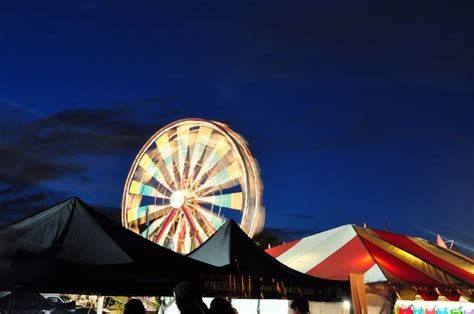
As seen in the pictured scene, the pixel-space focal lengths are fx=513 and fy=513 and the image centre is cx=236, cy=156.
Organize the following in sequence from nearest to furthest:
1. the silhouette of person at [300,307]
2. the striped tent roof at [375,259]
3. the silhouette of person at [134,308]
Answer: the silhouette of person at [134,308] → the silhouette of person at [300,307] → the striped tent roof at [375,259]

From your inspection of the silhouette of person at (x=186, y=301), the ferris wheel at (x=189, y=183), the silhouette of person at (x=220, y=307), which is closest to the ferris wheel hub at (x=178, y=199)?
the ferris wheel at (x=189, y=183)

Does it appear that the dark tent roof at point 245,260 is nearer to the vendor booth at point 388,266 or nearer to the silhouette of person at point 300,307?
the silhouette of person at point 300,307

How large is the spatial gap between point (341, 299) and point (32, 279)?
5.50 m

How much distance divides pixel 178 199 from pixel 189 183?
0.76 meters

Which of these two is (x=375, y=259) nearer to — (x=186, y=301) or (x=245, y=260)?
(x=245, y=260)

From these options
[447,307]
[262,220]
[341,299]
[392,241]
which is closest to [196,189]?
[262,220]

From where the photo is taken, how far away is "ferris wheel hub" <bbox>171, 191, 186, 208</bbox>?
787 inches

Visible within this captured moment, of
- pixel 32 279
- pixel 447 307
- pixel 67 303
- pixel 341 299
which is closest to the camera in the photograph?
pixel 32 279

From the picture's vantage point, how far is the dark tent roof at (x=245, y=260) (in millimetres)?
7031

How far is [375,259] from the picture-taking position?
11.8m

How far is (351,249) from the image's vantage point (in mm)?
12773

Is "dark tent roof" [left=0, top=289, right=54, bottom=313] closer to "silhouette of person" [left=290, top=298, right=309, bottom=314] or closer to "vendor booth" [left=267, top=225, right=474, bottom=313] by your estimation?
"vendor booth" [left=267, top=225, right=474, bottom=313]

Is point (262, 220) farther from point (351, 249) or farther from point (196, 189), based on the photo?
point (351, 249)

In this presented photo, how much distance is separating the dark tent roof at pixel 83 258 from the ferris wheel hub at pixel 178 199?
14042 mm
